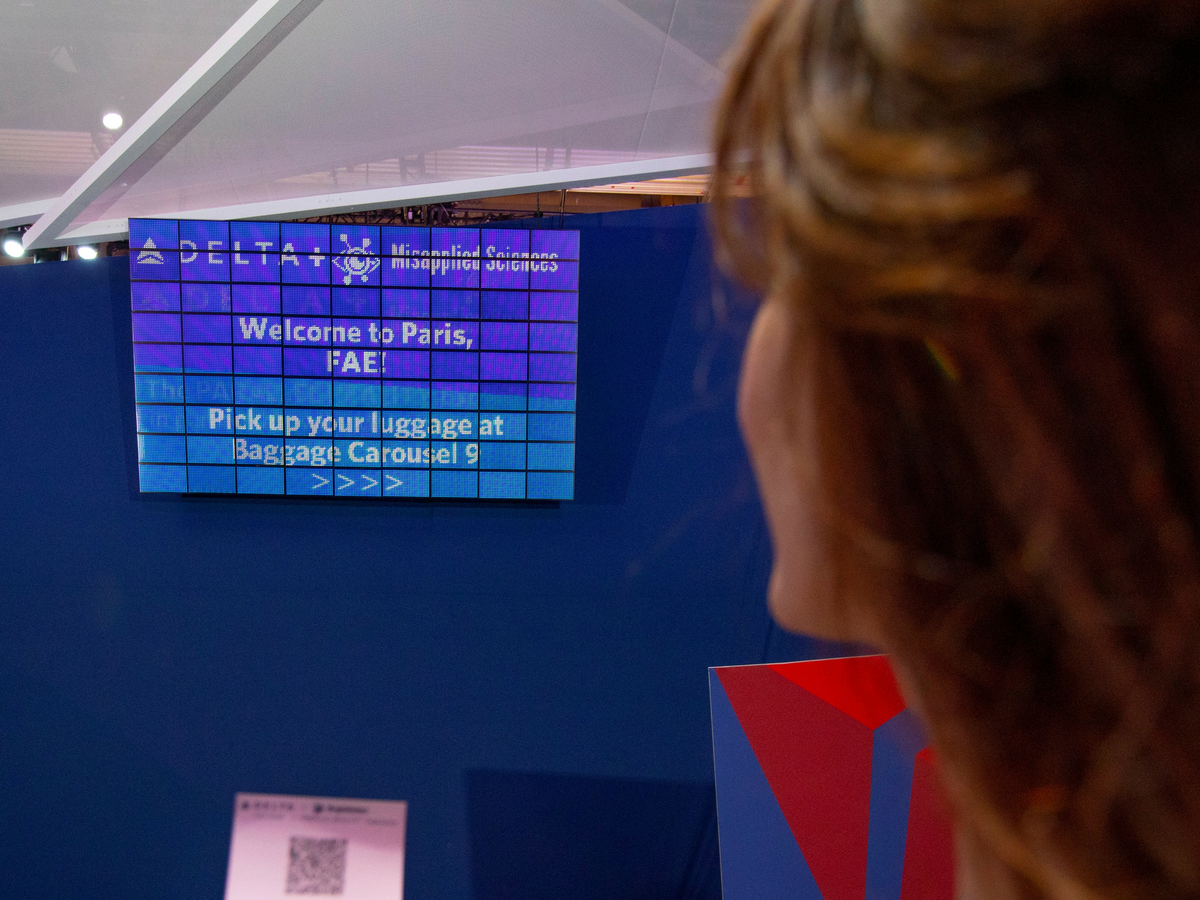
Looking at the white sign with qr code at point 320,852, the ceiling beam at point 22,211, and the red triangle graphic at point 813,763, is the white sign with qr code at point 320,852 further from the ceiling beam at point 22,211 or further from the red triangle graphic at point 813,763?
the ceiling beam at point 22,211

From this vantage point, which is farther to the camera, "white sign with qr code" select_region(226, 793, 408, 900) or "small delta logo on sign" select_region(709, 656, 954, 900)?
"small delta logo on sign" select_region(709, 656, 954, 900)

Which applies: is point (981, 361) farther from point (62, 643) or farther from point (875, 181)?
point (62, 643)

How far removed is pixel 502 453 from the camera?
173 cm

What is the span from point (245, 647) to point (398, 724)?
45cm

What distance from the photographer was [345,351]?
1.69m

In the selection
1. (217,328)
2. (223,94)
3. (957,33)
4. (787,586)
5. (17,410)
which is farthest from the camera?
(17,410)

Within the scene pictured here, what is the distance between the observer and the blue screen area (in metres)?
1.67

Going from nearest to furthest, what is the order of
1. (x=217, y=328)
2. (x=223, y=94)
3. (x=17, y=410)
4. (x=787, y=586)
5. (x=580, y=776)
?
(x=787, y=586) → (x=223, y=94) → (x=217, y=328) → (x=17, y=410) → (x=580, y=776)

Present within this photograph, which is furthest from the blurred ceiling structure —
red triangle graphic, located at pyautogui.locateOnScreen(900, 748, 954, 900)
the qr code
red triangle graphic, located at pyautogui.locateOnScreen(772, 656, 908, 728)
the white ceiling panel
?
red triangle graphic, located at pyautogui.locateOnScreen(900, 748, 954, 900)

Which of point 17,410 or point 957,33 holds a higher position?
point 17,410

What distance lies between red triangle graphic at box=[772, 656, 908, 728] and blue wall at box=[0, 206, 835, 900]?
0.83 ft

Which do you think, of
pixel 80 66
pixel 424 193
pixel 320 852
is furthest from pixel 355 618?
pixel 80 66

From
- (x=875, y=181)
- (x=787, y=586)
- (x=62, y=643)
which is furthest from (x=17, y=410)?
(x=875, y=181)

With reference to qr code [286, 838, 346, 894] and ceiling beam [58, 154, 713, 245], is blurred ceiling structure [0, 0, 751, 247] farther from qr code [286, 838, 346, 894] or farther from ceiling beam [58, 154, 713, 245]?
qr code [286, 838, 346, 894]
